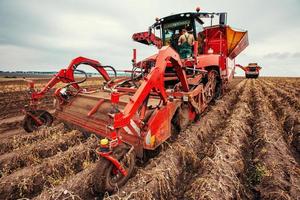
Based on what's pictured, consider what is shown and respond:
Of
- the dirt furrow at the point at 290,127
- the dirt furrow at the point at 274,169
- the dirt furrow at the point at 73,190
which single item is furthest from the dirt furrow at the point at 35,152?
the dirt furrow at the point at 290,127

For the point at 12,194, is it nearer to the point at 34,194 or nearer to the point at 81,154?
the point at 34,194

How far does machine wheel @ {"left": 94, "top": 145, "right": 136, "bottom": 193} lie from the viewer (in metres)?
2.29

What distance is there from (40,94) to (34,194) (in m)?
2.56

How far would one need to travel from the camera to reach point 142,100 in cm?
265

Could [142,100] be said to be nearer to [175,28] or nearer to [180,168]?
[180,168]

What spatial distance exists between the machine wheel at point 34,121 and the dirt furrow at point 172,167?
126 inches

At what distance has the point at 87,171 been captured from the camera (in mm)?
2902

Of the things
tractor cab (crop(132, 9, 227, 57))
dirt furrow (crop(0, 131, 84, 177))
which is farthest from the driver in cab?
dirt furrow (crop(0, 131, 84, 177))

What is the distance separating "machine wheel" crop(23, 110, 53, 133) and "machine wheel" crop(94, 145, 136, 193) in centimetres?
311

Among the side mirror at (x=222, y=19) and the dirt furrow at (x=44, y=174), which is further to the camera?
the side mirror at (x=222, y=19)

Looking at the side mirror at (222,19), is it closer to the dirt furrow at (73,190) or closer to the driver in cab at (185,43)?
the driver in cab at (185,43)

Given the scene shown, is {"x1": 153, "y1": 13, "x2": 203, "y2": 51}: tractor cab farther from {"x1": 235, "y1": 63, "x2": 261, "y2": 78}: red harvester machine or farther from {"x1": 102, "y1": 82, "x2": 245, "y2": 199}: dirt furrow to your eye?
{"x1": 235, "y1": 63, "x2": 261, "y2": 78}: red harvester machine

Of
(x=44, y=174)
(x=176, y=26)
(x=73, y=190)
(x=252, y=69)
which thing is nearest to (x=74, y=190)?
(x=73, y=190)

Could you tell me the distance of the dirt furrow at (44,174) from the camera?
2646 millimetres
